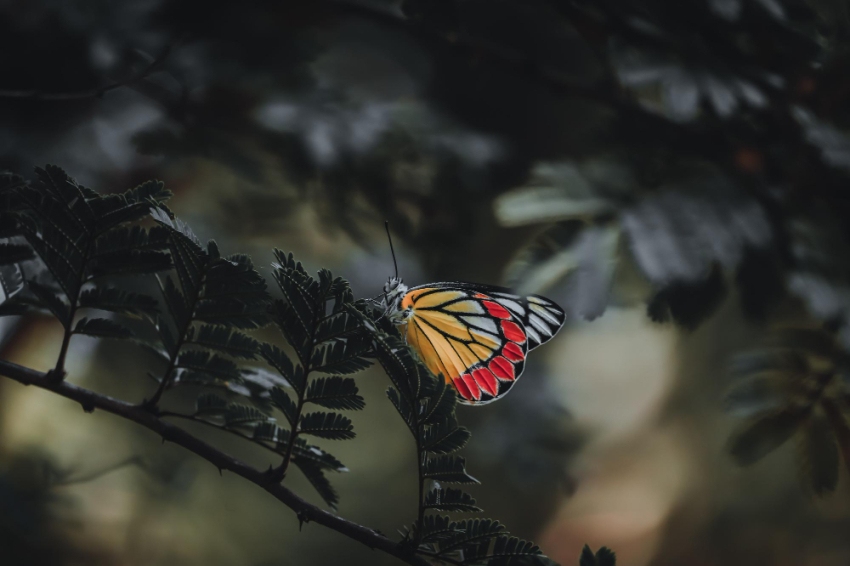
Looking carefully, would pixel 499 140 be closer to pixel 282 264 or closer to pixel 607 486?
pixel 282 264

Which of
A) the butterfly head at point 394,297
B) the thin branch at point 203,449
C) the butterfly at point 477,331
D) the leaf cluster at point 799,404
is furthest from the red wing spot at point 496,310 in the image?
the thin branch at point 203,449

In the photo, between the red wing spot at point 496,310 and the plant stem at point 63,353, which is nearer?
the plant stem at point 63,353

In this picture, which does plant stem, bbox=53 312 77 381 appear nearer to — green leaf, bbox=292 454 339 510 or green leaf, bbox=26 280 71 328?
green leaf, bbox=26 280 71 328

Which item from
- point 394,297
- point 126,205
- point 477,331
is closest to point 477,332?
point 477,331

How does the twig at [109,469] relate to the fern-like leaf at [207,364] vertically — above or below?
below

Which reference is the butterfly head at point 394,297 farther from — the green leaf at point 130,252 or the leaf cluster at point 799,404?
the leaf cluster at point 799,404

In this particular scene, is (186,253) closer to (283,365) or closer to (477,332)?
(283,365)
